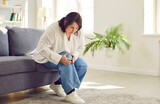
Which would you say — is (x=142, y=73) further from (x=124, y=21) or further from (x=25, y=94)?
(x=25, y=94)

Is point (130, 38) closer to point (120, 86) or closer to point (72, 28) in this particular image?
point (120, 86)

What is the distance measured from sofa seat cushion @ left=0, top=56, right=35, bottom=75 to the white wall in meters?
2.26

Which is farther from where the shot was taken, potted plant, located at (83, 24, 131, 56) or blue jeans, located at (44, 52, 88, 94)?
potted plant, located at (83, 24, 131, 56)

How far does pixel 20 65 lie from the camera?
2207 millimetres

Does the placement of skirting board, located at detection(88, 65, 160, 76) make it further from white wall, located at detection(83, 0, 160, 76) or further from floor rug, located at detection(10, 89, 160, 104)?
floor rug, located at detection(10, 89, 160, 104)

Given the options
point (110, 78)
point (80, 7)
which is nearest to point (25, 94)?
point (110, 78)

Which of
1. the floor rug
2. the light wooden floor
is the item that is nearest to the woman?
the floor rug

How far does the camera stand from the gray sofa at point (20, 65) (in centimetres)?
209

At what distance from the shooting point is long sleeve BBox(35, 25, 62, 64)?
2.15m

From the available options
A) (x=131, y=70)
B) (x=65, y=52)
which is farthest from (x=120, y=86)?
(x=131, y=70)

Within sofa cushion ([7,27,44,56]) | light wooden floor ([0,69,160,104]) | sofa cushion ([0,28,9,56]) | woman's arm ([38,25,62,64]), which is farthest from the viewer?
sofa cushion ([7,27,44,56])

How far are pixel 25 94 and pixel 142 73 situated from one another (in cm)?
224

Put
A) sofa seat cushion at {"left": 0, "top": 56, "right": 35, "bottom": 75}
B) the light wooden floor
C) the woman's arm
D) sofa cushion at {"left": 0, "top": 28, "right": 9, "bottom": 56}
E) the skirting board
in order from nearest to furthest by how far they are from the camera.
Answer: sofa seat cushion at {"left": 0, "top": 56, "right": 35, "bottom": 75} < the woman's arm < the light wooden floor < sofa cushion at {"left": 0, "top": 28, "right": 9, "bottom": 56} < the skirting board

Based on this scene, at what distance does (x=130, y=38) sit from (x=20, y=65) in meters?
2.45
